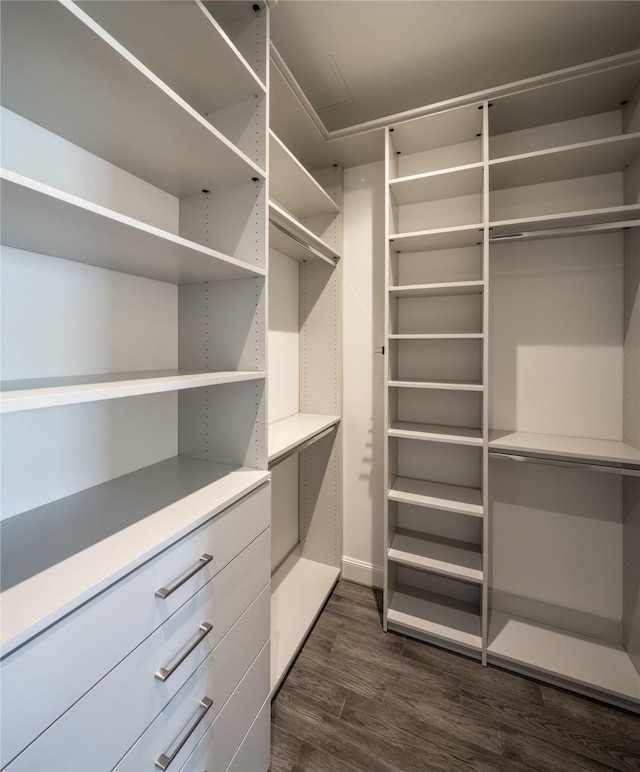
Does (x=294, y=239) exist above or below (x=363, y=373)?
above

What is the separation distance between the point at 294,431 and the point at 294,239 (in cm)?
97

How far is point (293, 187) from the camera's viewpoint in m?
1.87

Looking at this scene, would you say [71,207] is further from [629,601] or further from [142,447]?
[629,601]

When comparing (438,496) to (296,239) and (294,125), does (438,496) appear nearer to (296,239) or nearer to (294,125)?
(296,239)

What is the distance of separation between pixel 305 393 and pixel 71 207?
5.99 ft

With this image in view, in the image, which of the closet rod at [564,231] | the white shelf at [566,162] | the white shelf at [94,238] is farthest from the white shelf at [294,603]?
the white shelf at [566,162]

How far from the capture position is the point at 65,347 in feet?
3.34

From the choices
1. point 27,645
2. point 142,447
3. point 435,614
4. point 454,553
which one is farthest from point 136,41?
point 435,614

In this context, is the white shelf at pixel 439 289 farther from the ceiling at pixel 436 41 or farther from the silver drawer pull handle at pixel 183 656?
the silver drawer pull handle at pixel 183 656

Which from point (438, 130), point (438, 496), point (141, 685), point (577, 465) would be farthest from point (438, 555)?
point (438, 130)

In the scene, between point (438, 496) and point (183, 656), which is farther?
point (438, 496)

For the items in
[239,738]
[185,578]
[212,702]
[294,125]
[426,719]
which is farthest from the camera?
[294,125]

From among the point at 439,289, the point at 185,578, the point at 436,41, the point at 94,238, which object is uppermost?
the point at 436,41

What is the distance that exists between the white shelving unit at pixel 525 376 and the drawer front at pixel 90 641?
1.25 m
